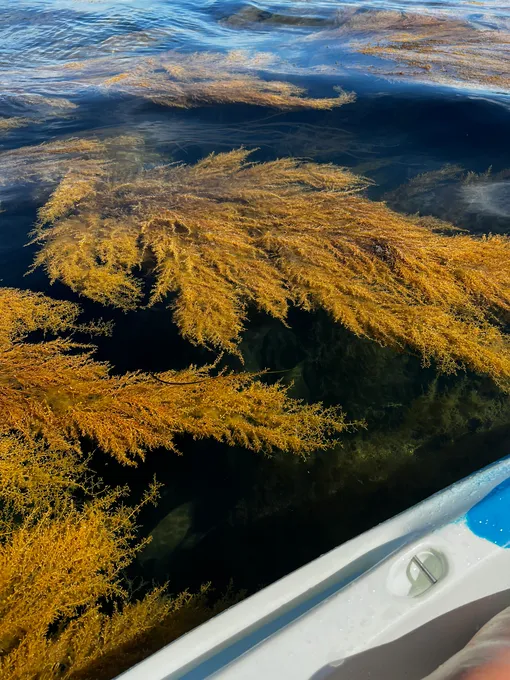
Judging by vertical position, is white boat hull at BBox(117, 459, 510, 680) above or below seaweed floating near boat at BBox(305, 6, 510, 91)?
below

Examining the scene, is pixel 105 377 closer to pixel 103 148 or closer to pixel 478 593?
pixel 478 593

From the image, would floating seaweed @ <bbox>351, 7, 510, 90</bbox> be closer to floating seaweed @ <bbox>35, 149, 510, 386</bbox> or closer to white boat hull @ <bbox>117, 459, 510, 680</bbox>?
floating seaweed @ <bbox>35, 149, 510, 386</bbox>

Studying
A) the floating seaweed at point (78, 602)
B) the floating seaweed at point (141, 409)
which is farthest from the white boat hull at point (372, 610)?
the floating seaweed at point (141, 409)

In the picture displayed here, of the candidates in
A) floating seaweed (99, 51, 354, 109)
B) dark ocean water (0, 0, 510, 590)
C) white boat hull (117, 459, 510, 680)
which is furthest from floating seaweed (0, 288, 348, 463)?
floating seaweed (99, 51, 354, 109)

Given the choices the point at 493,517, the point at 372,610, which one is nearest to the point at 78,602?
the point at 372,610

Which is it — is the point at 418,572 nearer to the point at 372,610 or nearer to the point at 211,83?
the point at 372,610

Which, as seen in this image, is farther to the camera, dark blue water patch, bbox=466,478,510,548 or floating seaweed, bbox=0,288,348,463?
floating seaweed, bbox=0,288,348,463

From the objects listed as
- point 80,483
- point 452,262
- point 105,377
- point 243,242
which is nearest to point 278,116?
point 243,242
